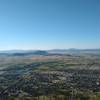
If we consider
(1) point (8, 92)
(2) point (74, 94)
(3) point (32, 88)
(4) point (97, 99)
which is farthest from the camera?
(3) point (32, 88)

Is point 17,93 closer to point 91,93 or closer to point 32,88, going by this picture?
point 32,88

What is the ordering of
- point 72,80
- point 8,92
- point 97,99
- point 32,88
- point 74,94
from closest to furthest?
point 97,99 → point 74,94 → point 8,92 → point 32,88 → point 72,80

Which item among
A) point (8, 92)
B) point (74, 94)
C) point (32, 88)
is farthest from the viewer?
point (32, 88)

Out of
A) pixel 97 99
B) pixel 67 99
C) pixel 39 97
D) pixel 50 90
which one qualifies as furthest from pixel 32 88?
pixel 97 99

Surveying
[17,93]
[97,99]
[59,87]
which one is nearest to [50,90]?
[59,87]

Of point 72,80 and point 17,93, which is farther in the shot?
point 72,80

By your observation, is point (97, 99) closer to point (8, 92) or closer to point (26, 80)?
point (8, 92)

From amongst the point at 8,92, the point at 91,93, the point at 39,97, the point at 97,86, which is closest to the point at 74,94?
the point at 91,93

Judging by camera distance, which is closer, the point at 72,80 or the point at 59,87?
the point at 59,87
